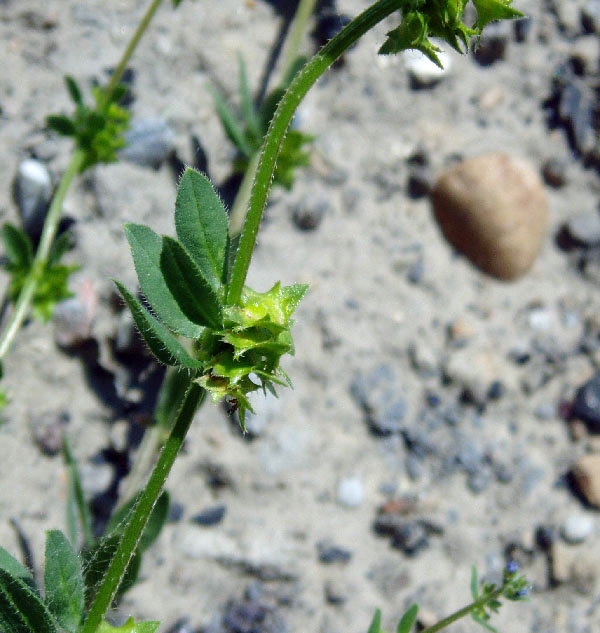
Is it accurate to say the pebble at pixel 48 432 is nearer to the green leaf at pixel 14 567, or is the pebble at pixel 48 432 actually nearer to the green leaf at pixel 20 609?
the green leaf at pixel 14 567

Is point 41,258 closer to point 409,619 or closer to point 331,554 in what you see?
point 331,554

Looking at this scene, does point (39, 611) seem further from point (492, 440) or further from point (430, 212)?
point (430, 212)

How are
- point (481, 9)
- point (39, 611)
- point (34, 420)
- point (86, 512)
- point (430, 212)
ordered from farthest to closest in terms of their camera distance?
point (430, 212)
point (34, 420)
point (86, 512)
point (39, 611)
point (481, 9)

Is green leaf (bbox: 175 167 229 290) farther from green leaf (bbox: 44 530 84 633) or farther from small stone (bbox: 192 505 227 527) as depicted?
small stone (bbox: 192 505 227 527)

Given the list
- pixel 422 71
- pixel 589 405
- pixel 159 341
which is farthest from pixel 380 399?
pixel 159 341

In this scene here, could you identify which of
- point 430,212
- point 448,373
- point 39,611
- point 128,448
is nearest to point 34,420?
point 128,448

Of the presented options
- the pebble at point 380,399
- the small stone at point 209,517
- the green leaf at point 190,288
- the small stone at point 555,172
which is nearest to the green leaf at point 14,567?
the green leaf at point 190,288
